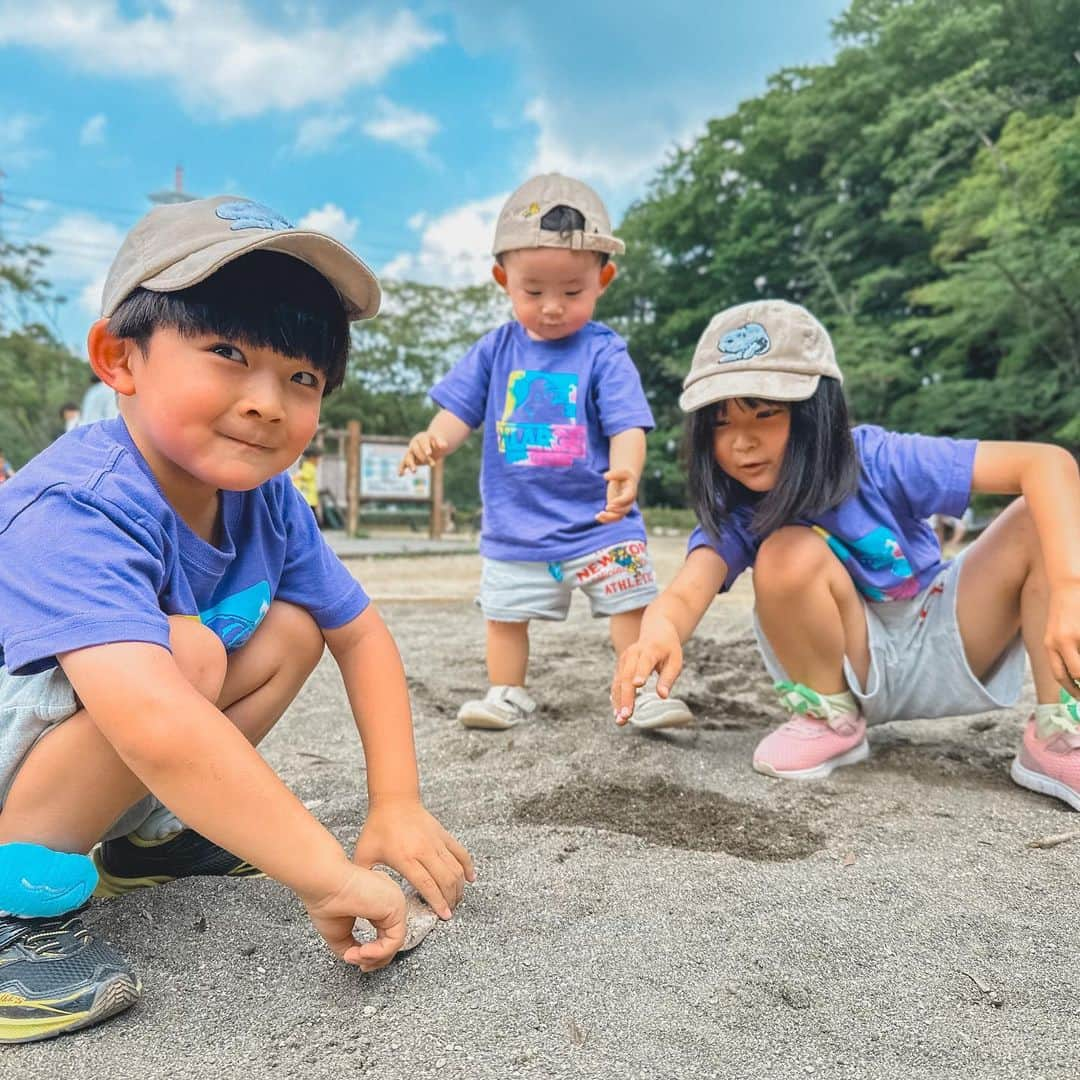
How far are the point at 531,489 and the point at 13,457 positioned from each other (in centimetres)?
2028

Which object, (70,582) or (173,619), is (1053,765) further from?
(70,582)

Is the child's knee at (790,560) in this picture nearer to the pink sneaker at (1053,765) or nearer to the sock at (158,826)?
the pink sneaker at (1053,765)

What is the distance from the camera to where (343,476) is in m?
14.1

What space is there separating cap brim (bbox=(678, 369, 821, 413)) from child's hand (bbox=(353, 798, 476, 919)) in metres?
0.92

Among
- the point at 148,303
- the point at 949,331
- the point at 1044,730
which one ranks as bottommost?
the point at 1044,730

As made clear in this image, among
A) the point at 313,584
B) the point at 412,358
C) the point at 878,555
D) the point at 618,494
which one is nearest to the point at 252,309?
the point at 313,584

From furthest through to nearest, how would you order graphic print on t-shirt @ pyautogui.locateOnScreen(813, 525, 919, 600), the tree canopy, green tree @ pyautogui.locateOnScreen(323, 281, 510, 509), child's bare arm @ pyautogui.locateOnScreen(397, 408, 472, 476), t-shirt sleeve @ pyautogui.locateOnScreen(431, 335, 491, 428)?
1. green tree @ pyautogui.locateOnScreen(323, 281, 510, 509)
2. the tree canopy
3. t-shirt sleeve @ pyautogui.locateOnScreen(431, 335, 491, 428)
4. child's bare arm @ pyautogui.locateOnScreen(397, 408, 472, 476)
5. graphic print on t-shirt @ pyautogui.locateOnScreen(813, 525, 919, 600)

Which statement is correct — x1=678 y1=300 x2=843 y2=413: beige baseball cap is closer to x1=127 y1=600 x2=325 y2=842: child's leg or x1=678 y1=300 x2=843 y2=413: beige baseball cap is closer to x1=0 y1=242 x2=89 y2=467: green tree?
x1=127 y1=600 x2=325 y2=842: child's leg

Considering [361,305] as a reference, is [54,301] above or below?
above

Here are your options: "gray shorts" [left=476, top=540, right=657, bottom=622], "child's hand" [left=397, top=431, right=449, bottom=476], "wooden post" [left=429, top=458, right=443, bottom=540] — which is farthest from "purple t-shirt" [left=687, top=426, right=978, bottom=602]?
"wooden post" [left=429, top=458, right=443, bottom=540]

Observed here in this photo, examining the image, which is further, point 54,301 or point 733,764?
point 54,301

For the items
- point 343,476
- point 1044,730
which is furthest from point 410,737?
point 343,476

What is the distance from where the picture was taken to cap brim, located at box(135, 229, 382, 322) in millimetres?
983

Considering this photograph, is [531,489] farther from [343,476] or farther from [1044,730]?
[343,476]
